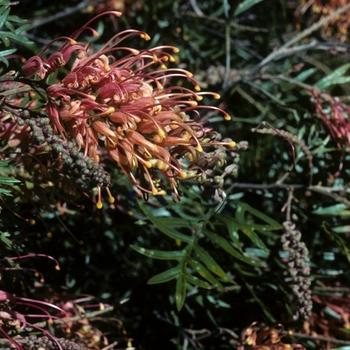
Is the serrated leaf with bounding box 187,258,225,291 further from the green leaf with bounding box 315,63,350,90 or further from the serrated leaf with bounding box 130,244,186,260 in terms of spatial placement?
the green leaf with bounding box 315,63,350,90

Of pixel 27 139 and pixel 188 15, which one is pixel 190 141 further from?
pixel 188 15

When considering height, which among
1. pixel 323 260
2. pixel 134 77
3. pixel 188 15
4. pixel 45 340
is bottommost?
pixel 323 260

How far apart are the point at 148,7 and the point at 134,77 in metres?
0.85

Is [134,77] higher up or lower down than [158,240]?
higher up

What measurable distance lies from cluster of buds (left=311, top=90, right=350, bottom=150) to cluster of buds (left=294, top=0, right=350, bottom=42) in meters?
0.59

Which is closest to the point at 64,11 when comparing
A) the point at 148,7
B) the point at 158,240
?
the point at 148,7

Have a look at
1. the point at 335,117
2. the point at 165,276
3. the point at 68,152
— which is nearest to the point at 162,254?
the point at 165,276

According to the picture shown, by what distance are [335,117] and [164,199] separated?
0.36 metres

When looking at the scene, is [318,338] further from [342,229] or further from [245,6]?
[245,6]

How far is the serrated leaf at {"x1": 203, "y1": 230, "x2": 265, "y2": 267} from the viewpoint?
0.90 metres

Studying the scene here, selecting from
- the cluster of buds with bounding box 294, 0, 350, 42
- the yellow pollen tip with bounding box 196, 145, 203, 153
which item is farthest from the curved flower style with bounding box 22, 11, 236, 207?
the cluster of buds with bounding box 294, 0, 350, 42

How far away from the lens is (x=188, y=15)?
1479 mm

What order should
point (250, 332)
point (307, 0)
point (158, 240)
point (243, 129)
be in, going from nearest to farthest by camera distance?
point (250, 332), point (158, 240), point (243, 129), point (307, 0)

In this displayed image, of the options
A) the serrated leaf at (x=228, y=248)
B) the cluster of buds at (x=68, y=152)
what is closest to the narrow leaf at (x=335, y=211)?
the serrated leaf at (x=228, y=248)
